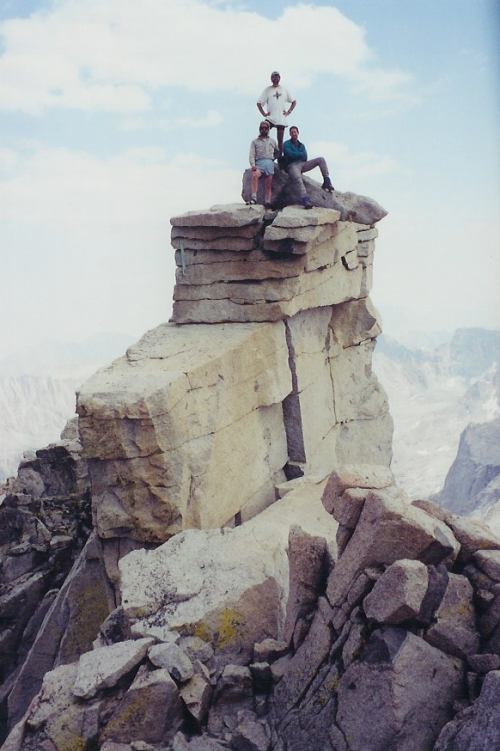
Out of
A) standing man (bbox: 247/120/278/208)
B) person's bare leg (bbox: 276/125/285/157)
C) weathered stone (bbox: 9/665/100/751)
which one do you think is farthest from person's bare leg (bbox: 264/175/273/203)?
weathered stone (bbox: 9/665/100/751)

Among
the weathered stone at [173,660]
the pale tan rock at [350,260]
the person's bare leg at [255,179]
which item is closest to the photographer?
the weathered stone at [173,660]

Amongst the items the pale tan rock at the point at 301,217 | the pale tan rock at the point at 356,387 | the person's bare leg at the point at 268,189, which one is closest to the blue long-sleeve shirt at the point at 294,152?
the person's bare leg at the point at 268,189

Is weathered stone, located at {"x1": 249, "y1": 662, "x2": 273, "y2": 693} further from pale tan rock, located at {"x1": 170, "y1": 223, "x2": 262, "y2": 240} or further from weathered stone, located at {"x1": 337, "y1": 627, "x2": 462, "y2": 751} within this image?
pale tan rock, located at {"x1": 170, "y1": 223, "x2": 262, "y2": 240}

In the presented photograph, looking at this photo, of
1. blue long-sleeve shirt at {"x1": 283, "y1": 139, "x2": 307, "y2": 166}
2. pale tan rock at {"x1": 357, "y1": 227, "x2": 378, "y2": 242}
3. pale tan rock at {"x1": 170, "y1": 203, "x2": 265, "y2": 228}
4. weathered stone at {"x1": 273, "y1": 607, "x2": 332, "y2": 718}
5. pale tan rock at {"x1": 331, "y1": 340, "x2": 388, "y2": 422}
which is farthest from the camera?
pale tan rock at {"x1": 331, "y1": 340, "x2": 388, "y2": 422}

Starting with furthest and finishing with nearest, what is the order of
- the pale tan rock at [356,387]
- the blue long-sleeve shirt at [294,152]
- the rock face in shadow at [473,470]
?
the rock face in shadow at [473,470] < the pale tan rock at [356,387] < the blue long-sleeve shirt at [294,152]

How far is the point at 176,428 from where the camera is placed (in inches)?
449

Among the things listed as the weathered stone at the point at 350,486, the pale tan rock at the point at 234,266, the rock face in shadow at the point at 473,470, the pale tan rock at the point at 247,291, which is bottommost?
the rock face in shadow at the point at 473,470

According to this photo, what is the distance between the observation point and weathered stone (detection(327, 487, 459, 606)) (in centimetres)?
627

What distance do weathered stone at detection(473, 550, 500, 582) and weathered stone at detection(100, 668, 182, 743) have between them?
3.10 metres

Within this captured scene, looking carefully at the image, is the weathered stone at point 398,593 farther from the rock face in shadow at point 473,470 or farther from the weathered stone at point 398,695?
the rock face in shadow at point 473,470

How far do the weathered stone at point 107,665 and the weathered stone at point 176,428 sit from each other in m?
4.51

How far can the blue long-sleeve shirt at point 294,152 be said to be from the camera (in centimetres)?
1584

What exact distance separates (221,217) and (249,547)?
7.51 meters

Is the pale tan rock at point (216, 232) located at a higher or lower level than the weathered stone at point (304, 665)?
higher
